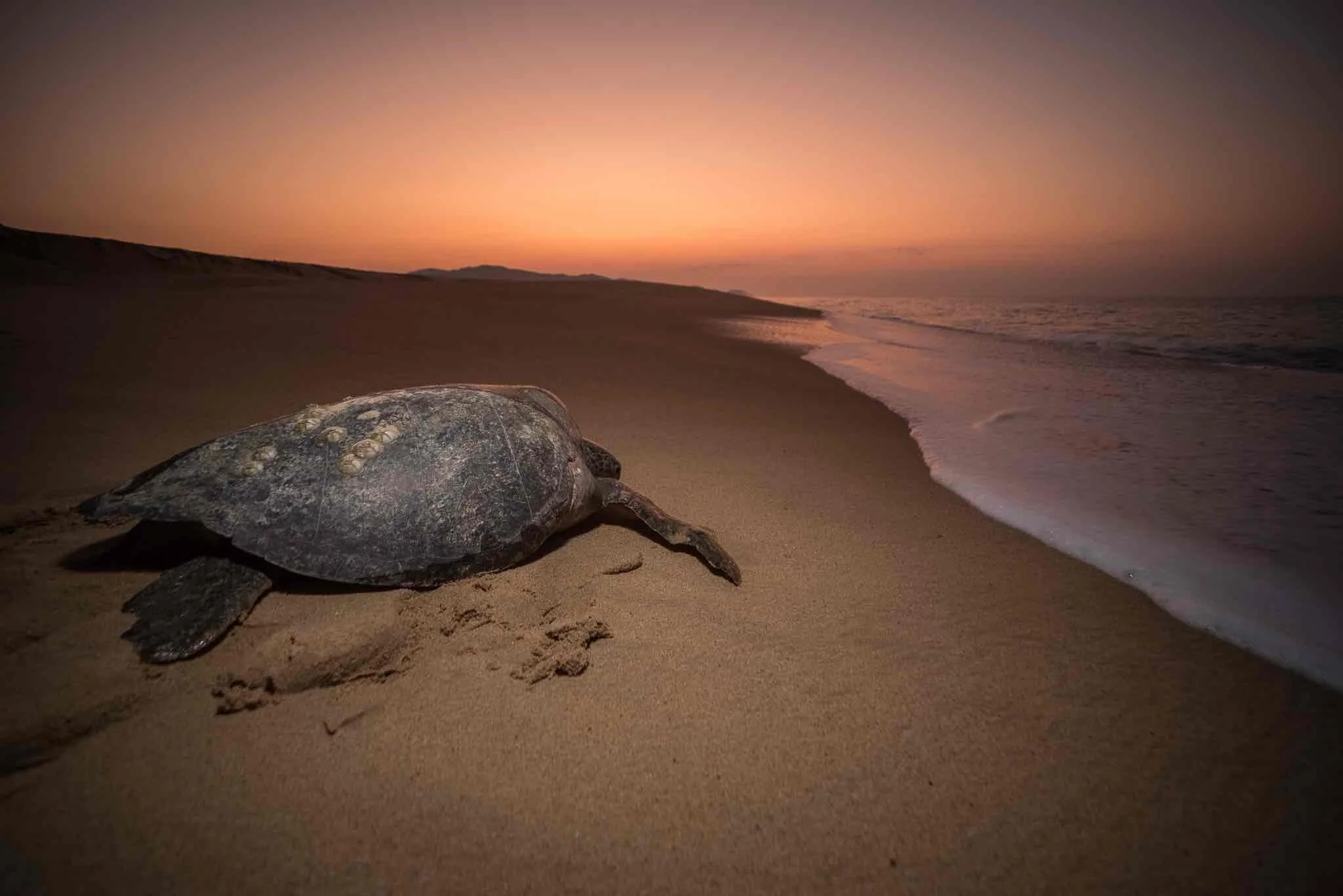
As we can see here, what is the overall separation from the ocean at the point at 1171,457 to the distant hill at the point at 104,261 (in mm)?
15168

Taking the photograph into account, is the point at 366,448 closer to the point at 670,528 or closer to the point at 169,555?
the point at 169,555

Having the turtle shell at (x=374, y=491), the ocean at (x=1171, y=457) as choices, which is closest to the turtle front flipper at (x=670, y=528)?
the turtle shell at (x=374, y=491)

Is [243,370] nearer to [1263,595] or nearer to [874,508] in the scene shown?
[874,508]

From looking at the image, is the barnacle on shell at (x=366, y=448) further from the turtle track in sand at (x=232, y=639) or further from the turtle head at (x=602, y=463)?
the turtle head at (x=602, y=463)

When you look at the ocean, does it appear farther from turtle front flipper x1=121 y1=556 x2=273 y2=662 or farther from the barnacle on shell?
turtle front flipper x1=121 y1=556 x2=273 y2=662

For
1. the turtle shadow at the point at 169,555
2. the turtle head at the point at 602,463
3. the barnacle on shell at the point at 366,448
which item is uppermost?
the barnacle on shell at the point at 366,448

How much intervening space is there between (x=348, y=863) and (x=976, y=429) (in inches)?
227

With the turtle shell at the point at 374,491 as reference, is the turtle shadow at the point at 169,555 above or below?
below

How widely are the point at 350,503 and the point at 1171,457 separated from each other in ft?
20.2

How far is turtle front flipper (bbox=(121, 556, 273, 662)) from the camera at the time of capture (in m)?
1.94

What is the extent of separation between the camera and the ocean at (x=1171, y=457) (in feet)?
8.64

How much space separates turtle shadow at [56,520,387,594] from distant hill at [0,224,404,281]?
11606 millimetres

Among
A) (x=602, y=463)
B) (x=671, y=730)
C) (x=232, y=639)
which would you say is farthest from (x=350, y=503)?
(x=671, y=730)

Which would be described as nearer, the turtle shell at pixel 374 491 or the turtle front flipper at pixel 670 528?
the turtle shell at pixel 374 491
